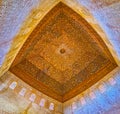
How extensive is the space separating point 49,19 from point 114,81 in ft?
6.49

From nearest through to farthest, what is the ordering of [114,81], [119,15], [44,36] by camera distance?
[119,15]
[114,81]
[44,36]

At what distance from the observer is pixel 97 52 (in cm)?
522

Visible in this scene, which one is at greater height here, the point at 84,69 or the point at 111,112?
the point at 84,69

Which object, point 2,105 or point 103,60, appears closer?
point 2,105

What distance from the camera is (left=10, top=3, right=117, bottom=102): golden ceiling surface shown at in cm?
496

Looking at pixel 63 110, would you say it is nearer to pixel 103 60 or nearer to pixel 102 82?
pixel 102 82

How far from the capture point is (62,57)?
544 centimetres

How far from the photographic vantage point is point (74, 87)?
17.6 ft

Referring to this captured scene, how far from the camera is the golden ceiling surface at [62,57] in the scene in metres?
4.96

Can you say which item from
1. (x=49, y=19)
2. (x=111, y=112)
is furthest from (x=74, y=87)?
(x=49, y=19)

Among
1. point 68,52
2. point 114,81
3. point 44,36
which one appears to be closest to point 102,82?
point 114,81

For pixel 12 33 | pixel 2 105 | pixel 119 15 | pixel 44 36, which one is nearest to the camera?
pixel 119 15

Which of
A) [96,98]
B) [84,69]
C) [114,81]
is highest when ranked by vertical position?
[84,69]

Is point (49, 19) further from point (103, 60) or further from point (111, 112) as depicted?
point (111, 112)
